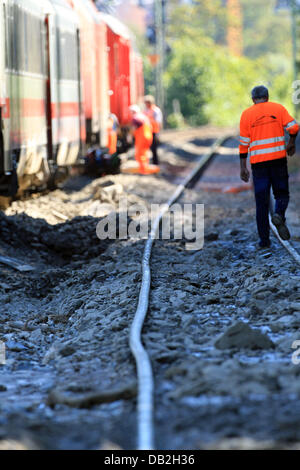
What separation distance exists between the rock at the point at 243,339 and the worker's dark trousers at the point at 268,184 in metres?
3.58

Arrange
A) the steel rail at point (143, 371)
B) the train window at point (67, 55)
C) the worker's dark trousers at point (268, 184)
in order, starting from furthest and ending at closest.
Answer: the train window at point (67, 55) < the worker's dark trousers at point (268, 184) < the steel rail at point (143, 371)

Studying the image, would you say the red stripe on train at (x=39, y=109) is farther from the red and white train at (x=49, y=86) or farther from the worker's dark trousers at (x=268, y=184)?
the worker's dark trousers at (x=268, y=184)

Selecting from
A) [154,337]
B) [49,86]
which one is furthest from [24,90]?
[154,337]

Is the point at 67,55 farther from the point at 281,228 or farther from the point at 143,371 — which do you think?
the point at 143,371

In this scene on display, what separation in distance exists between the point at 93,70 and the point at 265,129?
9.09 meters

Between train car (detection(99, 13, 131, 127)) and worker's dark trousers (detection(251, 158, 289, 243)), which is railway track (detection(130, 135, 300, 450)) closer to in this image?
worker's dark trousers (detection(251, 158, 289, 243))

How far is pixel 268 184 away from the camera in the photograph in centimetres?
896

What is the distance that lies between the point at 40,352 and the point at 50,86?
24.4ft

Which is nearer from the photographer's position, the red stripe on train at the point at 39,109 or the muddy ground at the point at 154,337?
the muddy ground at the point at 154,337

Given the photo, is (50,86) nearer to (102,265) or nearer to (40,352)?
(102,265)

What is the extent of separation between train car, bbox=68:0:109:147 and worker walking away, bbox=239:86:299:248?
7490 millimetres

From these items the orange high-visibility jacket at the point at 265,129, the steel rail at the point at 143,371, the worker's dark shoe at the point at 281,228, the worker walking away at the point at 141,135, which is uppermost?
the worker walking away at the point at 141,135

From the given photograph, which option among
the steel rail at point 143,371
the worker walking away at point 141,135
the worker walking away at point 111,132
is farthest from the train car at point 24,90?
the worker walking away at point 141,135

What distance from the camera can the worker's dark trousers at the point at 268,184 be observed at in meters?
8.88
